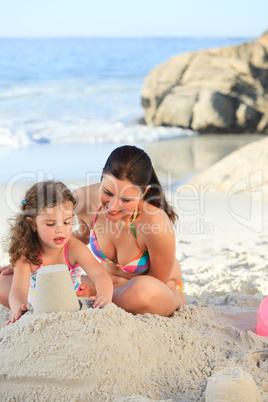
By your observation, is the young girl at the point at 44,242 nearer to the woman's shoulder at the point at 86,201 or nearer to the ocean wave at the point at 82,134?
the woman's shoulder at the point at 86,201

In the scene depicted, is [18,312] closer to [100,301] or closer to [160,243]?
[100,301]

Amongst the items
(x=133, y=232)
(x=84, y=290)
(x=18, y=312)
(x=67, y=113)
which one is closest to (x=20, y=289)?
(x=18, y=312)

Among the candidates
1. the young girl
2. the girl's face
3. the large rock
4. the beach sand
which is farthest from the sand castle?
the large rock

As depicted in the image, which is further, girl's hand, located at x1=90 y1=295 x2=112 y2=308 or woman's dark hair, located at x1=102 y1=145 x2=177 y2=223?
woman's dark hair, located at x1=102 y1=145 x2=177 y2=223

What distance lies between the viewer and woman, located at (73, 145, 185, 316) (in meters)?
2.41

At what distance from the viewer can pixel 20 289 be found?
242 cm

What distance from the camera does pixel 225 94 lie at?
10797 millimetres

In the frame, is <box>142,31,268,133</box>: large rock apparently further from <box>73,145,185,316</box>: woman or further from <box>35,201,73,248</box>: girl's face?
<box>35,201,73,248</box>: girl's face

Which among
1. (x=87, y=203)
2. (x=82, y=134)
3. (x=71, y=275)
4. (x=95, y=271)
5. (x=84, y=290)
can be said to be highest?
(x=87, y=203)

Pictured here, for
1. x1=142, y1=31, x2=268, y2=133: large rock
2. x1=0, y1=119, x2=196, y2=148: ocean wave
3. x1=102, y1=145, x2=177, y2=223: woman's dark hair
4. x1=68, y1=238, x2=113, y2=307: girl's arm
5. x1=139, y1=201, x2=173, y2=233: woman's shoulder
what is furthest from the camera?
x1=142, y1=31, x2=268, y2=133: large rock

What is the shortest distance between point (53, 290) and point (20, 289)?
0.47 meters

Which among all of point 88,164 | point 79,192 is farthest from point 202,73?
point 79,192

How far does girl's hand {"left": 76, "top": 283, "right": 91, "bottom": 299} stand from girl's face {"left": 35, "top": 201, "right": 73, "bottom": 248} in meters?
0.41

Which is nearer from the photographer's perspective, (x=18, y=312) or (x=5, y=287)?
(x=18, y=312)
